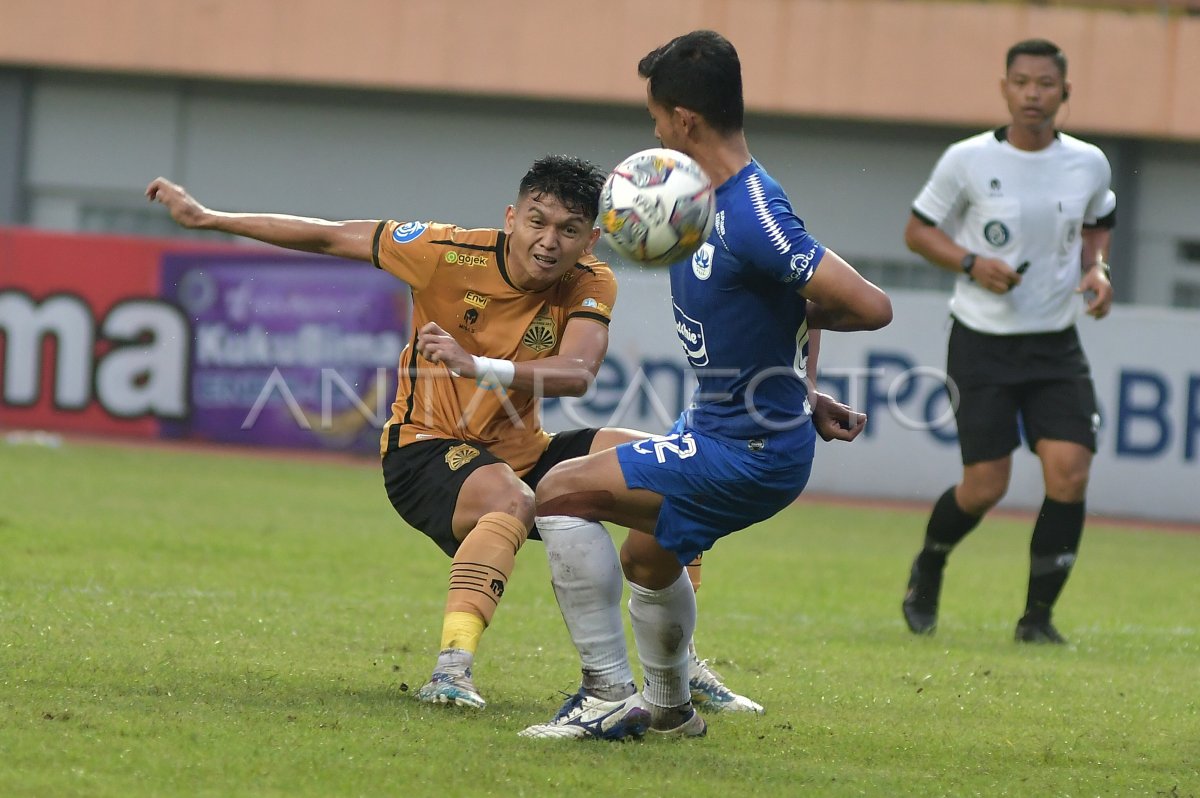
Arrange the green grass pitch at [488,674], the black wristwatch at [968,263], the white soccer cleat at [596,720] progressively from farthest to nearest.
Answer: the black wristwatch at [968,263]
the white soccer cleat at [596,720]
the green grass pitch at [488,674]

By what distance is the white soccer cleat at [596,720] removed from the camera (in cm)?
480

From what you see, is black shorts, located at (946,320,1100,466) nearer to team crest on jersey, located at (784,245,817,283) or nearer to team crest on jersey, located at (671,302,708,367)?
team crest on jersey, located at (671,302,708,367)

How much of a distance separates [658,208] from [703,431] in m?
0.70

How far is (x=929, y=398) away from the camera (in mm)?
15281

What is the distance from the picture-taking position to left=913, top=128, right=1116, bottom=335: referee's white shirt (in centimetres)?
766

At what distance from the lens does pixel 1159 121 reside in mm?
22094

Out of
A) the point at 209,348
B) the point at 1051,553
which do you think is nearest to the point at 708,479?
the point at 1051,553

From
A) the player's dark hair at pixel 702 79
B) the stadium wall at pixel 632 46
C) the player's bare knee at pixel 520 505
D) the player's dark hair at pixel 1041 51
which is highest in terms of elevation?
the stadium wall at pixel 632 46

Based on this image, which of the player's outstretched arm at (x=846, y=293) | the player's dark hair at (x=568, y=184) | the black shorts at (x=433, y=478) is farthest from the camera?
the black shorts at (x=433, y=478)

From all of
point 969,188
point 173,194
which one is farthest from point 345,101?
point 173,194

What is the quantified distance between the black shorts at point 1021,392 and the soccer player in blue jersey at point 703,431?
286 cm

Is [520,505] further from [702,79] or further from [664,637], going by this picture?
[702,79]

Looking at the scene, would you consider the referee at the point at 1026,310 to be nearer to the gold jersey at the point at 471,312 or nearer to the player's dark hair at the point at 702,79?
the gold jersey at the point at 471,312

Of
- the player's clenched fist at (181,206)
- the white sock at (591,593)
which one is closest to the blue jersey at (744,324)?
the white sock at (591,593)
